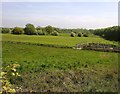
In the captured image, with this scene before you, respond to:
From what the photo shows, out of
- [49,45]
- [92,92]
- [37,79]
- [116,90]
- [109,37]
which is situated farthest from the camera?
[109,37]

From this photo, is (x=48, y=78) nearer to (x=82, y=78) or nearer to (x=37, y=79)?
(x=37, y=79)

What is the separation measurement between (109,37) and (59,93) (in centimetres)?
3364

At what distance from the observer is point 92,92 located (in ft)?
23.9

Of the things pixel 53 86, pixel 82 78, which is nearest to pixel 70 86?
pixel 53 86

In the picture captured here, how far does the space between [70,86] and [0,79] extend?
18.9 feet

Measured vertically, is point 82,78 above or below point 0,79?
below

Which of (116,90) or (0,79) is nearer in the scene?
(0,79)

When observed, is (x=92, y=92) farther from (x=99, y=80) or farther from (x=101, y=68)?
(x=101, y=68)

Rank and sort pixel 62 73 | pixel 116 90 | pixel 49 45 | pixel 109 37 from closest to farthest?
1. pixel 116 90
2. pixel 62 73
3. pixel 49 45
4. pixel 109 37

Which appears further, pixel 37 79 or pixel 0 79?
pixel 37 79

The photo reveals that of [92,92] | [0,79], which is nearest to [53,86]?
[92,92]

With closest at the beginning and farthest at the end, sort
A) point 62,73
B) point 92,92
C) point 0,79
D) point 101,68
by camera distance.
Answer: point 0,79 → point 92,92 → point 62,73 → point 101,68

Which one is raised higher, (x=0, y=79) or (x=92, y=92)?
(x=0, y=79)

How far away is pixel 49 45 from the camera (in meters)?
20.5
